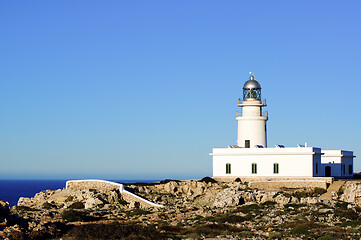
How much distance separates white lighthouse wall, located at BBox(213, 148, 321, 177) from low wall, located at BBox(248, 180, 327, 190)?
2.83 meters

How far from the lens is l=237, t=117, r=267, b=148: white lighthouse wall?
56188mm

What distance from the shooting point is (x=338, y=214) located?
36.4m

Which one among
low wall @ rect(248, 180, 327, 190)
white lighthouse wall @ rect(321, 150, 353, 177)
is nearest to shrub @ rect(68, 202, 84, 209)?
low wall @ rect(248, 180, 327, 190)

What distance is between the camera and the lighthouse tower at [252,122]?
56219mm

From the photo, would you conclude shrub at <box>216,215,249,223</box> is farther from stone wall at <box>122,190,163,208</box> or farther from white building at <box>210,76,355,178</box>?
white building at <box>210,76,355,178</box>

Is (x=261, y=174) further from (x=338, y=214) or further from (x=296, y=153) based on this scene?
(x=338, y=214)

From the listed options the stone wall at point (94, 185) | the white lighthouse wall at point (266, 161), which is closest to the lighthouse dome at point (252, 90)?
the white lighthouse wall at point (266, 161)

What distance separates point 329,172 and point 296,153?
895 cm

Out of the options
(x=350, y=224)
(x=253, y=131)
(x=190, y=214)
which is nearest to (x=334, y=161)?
(x=253, y=131)

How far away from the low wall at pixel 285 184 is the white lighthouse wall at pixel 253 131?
7.40 metres

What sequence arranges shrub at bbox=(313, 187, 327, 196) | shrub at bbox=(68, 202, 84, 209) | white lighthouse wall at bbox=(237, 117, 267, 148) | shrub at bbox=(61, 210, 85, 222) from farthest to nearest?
1. white lighthouse wall at bbox=(237, 117, 267, 148)
2. shrub at bbox=(313, 187, 327, 196)
3. shrub at bbox=(68, 202, 84, 209)
4. shrub at bbox=(61, 210, 85, 222)

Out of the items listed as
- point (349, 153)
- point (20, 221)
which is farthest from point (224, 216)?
point (349, 153)

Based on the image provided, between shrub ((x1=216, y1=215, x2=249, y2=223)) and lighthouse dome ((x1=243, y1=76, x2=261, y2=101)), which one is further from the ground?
lighthouse dome ((x1=243, y1=76, x2=261, y2=101))

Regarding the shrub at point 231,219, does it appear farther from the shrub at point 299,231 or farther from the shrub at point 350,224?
A: the shrub at point 350,224
